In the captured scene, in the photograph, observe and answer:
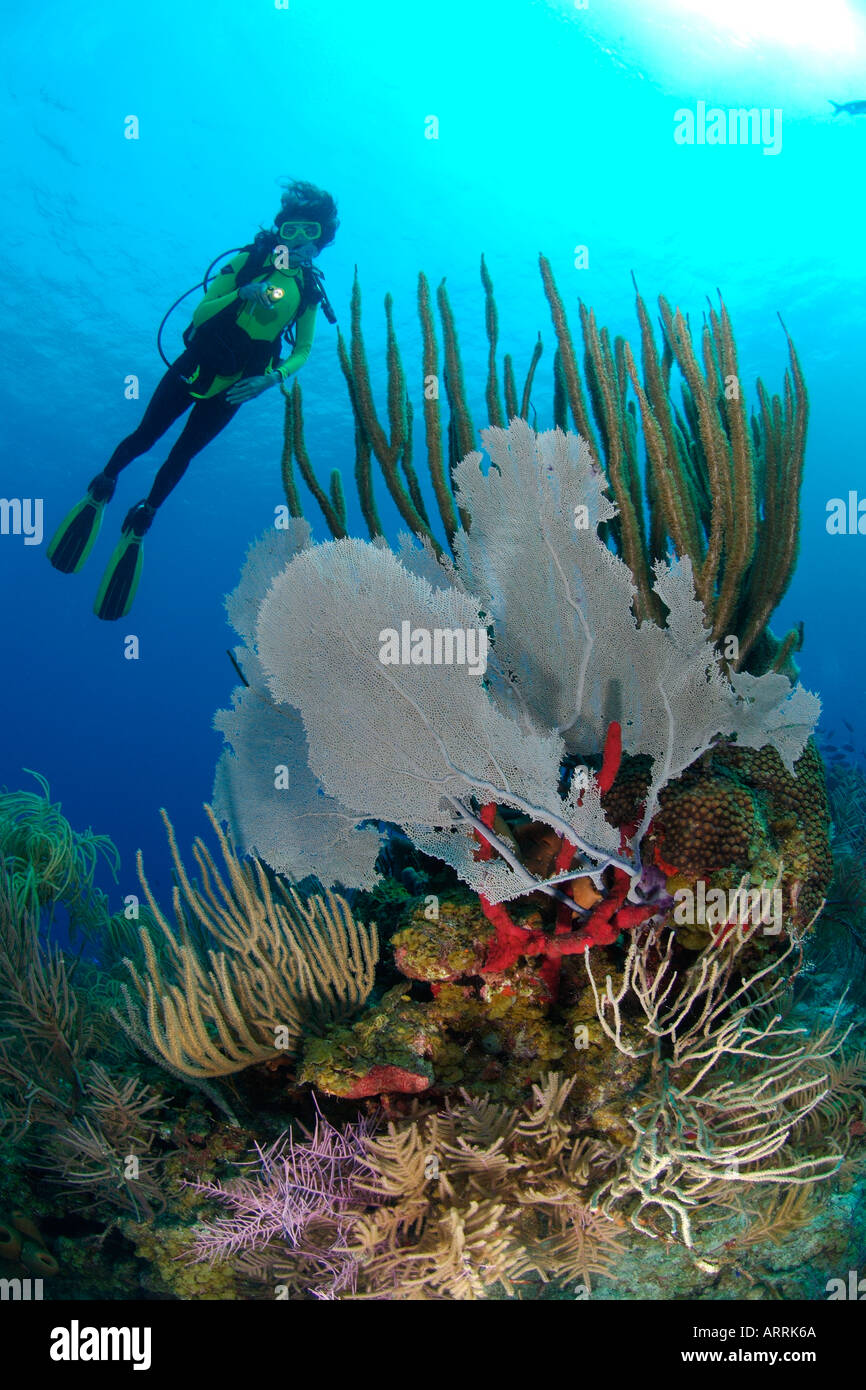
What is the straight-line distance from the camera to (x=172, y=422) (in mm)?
8648

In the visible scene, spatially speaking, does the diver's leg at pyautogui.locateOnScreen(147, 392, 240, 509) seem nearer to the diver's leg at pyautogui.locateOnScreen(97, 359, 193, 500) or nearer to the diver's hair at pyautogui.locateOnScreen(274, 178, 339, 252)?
the diver's leg at pyautogui.locateOnScreen(97, 359, 193, 500)

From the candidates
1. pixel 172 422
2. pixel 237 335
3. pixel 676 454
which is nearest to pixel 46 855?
pixel 676 454

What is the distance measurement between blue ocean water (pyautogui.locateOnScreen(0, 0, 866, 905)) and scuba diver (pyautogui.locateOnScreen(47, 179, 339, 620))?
9499mm

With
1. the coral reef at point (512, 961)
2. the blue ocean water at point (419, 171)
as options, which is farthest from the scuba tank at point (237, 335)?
the blue ocean water at point (419, 171)

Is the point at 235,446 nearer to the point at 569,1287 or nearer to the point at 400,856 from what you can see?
the point at 400,856

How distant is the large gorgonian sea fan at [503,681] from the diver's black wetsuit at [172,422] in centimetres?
659

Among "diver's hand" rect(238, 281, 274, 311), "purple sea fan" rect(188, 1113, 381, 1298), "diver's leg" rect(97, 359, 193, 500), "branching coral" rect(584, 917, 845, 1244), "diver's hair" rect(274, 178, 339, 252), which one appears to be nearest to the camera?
"branching coral" rect(584, 917, 845, 1244)

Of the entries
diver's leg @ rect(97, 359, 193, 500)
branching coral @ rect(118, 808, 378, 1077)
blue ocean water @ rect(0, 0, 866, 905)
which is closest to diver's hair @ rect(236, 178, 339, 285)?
diver's leg @ rect(97, 359, 193, 500)

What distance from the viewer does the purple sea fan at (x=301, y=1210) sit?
266 cm

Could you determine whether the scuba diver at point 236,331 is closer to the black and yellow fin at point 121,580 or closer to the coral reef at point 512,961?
the black and yellow fin at point 121,580

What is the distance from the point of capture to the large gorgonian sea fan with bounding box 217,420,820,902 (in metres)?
2.60

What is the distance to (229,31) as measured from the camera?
1877 cm

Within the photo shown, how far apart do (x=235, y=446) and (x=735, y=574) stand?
103 feet
